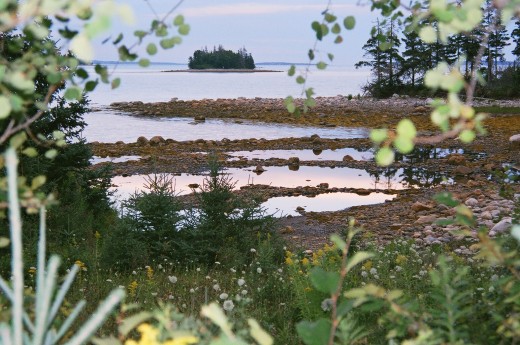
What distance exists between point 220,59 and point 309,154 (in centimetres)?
8932

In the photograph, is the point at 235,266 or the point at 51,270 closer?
the point at 51,270

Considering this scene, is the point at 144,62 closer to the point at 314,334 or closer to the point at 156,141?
the point at 314,334

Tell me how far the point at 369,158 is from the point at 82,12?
Result: 628 inches

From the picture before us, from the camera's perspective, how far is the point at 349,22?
7.81 feet

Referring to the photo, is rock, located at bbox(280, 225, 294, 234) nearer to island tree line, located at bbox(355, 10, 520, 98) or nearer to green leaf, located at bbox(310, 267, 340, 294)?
green leaf, located at bbox(310, 267, 340, 294)

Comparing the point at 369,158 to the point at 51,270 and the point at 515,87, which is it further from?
the point at 515,87

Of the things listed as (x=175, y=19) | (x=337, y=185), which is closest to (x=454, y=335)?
(x=175, y=19)

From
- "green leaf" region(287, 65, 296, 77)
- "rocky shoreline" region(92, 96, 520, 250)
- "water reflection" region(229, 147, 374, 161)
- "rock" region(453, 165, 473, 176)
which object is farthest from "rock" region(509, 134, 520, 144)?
"green leaf" region(287, 65, 296, 77)

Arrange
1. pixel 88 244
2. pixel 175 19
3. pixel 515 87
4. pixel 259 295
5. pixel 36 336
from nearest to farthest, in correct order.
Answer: pixel 36 336
pixel 175 19
pixel 259 295
pixel 88 244
pixel 515 87

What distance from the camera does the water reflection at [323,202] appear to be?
11.6 meters

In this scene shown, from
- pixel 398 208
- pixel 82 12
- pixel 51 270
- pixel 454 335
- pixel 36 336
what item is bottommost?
pixel 398 208

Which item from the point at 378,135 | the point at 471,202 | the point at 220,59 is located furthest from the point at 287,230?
the point at 220,59

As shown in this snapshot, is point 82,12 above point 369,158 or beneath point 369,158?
above

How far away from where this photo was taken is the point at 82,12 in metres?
1.70
